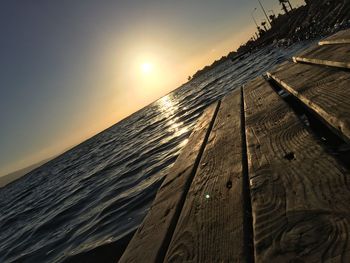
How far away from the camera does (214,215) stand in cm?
177

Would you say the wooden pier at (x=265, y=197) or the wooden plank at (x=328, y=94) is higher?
the wooden plank at (x=328, y=94)

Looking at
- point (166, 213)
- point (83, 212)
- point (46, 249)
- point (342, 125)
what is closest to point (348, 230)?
point (342, 125)

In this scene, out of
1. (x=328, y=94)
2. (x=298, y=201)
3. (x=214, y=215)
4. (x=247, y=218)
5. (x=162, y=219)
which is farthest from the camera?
(x=328, y=94)

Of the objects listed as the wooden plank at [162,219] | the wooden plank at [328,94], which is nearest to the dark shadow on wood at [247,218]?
the wooden plank at [162,219]

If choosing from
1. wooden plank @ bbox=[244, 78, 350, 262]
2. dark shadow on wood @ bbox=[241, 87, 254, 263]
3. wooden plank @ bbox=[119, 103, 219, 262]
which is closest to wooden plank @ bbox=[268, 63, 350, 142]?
wooden plank @ bbox=[244, 78, 350, 262]

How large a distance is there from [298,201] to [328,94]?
1.28 m

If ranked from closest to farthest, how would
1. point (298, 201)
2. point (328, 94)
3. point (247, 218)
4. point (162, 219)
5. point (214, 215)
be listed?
1. point (298, 201)
2. point (247, 218)
3. point (214, 215)
4. point (162, 219)
5. point (328, 94)

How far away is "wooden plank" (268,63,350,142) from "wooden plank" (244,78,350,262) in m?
0.17

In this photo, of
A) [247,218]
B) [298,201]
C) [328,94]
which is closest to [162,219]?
[247,218]

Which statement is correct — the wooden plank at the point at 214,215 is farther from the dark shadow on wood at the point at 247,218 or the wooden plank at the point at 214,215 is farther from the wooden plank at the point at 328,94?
the wooden plank at the point at 328,94

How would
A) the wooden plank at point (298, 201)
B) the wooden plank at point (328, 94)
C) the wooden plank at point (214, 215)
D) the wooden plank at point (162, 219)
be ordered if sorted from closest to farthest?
the wooden plank at point (298, 201) < the wooden plank at point (214, 215) < the wooden plank at point (162, 219) < the wooden plank at point (328, 94)

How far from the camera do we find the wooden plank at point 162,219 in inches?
71.1

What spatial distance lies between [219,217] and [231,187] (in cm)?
32

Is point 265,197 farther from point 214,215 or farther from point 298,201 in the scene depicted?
point 214,215
